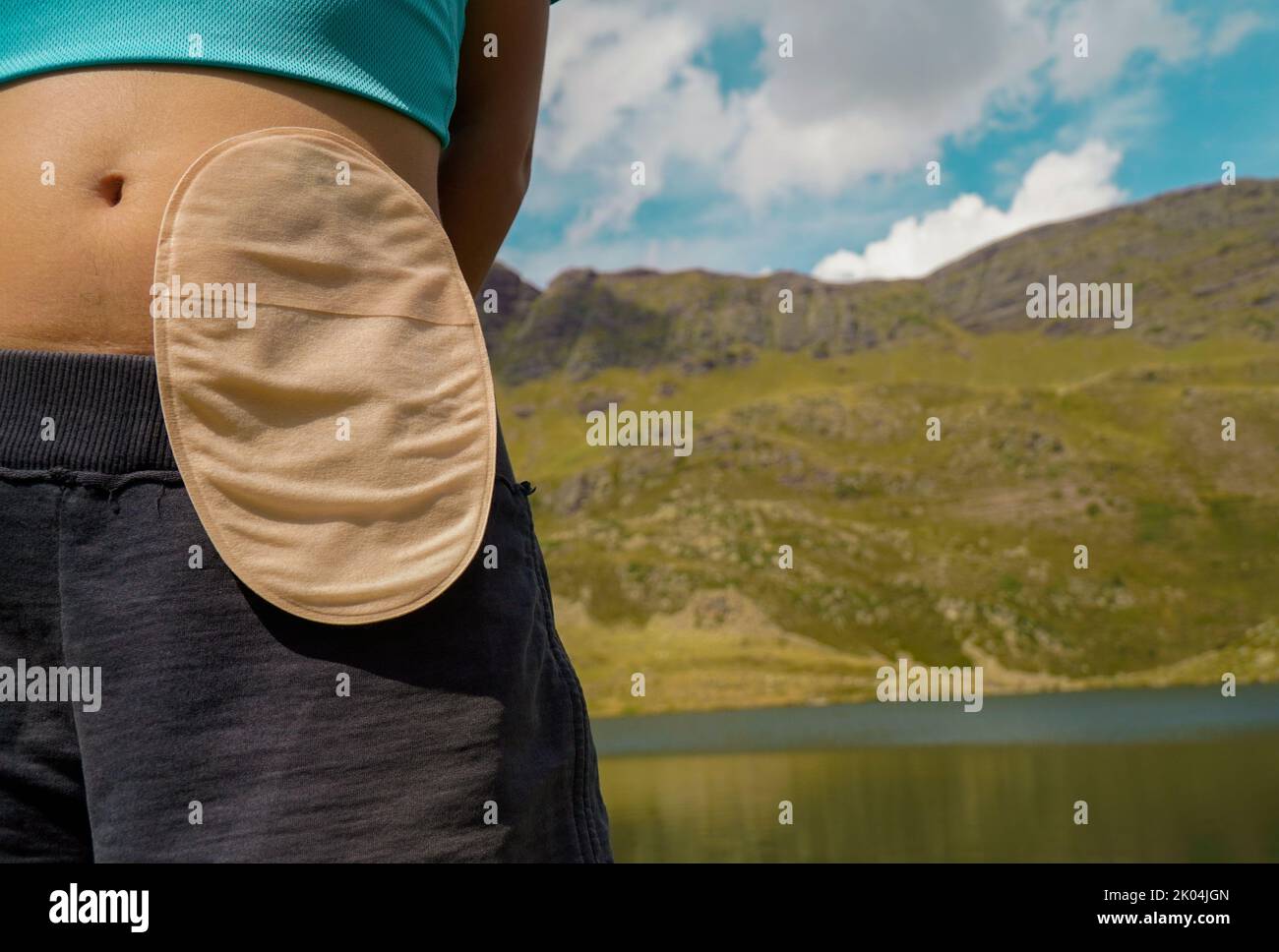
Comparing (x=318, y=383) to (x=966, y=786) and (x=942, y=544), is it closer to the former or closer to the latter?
(x=966, y=786)

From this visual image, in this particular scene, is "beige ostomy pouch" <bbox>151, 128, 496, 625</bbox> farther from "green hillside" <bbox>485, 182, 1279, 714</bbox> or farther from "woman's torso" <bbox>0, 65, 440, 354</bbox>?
"green hillside" <bbox>485, 182, 1279, 714</bbox>

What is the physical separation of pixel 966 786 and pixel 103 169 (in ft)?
167

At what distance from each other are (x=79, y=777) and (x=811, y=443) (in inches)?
7542

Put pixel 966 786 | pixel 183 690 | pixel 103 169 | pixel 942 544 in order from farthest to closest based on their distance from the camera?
pixel 942 544
pixel 966 786
pixel 103 169
pixel 183 690

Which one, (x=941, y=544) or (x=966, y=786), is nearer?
(x=966, y=786)

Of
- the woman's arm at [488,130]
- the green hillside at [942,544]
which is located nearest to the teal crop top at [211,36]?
the woman's arm at [488,130]

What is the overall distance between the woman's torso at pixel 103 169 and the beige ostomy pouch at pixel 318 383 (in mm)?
106

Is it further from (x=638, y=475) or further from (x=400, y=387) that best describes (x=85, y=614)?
(x=638, y=475)

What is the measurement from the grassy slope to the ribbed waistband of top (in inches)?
4693

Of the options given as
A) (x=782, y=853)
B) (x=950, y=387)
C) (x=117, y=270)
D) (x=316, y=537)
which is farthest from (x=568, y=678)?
(x=950, y=387)

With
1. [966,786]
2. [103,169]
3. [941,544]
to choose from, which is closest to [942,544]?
[941,544]

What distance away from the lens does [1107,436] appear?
169000mm

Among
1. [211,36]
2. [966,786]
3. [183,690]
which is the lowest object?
[966,786]

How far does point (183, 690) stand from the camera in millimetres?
1556
